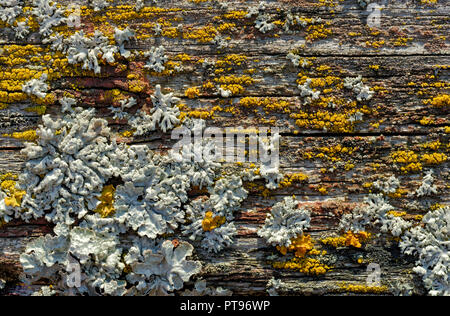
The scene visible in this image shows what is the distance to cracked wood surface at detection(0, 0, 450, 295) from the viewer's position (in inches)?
152

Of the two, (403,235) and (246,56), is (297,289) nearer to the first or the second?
(403,235)

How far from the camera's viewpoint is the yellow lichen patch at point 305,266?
12.6ft

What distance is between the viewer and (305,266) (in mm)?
3840

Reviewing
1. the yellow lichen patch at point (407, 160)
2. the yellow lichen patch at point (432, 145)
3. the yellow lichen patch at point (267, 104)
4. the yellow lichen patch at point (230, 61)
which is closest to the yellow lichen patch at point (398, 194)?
the yellow lichen patch at point (407, 160)

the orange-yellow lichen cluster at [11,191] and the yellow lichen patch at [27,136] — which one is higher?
the yellow lichen patch at [27,136]

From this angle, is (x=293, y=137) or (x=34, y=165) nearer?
(x=34, y=165)

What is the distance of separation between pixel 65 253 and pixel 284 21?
11.0ft

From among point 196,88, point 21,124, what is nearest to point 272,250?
point 196,88

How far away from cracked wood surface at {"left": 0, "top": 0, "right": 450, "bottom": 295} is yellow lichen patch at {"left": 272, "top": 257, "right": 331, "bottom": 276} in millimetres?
55

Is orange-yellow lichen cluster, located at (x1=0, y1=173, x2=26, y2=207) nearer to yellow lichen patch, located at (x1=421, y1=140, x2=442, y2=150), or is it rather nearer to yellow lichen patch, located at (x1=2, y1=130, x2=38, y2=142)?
yellow lichen patch, located at (x1=2, y1=130, x2=38, y2=142)

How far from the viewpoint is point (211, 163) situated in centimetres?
396

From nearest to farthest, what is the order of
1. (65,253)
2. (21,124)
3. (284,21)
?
(65,253) → (21,124) → (284,21)

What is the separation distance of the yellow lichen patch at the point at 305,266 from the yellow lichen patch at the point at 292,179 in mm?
752

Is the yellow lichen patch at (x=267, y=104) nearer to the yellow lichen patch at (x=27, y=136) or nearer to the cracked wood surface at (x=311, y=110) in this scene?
the cracked wood surface at (x=311, y=110)
